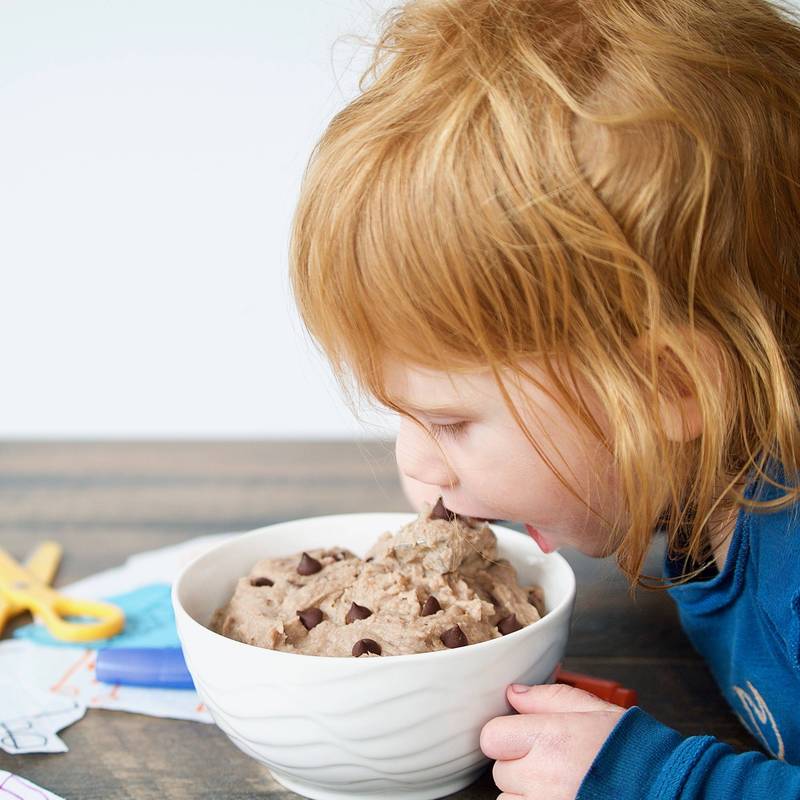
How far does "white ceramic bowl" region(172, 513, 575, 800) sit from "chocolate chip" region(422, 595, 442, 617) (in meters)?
0.06

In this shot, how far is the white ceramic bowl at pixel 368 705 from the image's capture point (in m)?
0.62

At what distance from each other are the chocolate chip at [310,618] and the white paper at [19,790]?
0.65ft

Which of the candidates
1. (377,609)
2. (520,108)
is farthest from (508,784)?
(520,108)

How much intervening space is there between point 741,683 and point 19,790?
1.77 ft

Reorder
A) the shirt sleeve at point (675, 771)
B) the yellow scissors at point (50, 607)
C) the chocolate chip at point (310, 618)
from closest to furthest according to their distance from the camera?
the shirt sleeve at point (675, 771) < the chocolate chip at point (310, 618) < the yellow scissors at point (50, 607)

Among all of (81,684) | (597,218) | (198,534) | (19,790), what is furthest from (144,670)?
(597,218)

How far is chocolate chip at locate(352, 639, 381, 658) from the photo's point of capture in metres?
0.66

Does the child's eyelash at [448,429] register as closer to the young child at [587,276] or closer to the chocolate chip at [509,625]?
the young child at [587,276]

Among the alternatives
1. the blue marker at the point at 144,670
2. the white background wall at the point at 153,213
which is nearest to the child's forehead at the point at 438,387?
the blue marker at the point at 144,670

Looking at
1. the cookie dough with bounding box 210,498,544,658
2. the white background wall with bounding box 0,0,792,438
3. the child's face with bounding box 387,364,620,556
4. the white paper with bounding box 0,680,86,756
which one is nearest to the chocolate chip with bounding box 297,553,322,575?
the cookie dough with bounding box 210,498,544,658

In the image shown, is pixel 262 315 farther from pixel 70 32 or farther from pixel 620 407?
pixel 620 407

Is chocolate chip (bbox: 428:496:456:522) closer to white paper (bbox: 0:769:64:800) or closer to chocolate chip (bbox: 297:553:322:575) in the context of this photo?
chocolate chip (bbox: 297:553:322:575)

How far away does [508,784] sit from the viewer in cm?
66

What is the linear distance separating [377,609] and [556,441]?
0.17 metres
